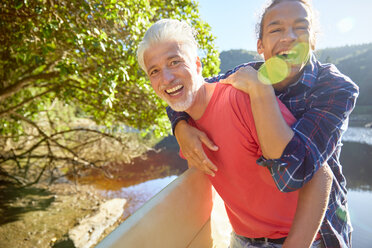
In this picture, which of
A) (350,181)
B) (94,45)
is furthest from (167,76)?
(350,181)

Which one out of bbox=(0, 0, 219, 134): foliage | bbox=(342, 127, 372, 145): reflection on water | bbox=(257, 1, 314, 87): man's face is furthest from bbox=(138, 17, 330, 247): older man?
bbox=(342, 127, 372, 145): reflection on water

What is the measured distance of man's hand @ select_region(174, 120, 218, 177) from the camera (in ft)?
4.77

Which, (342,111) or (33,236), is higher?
(342,111)

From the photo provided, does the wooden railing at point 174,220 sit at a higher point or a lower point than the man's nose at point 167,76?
lower

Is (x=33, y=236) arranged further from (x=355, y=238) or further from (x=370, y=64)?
(x=370, y=64)

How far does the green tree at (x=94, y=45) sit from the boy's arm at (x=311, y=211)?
2.30 metres

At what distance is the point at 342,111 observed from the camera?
3.40 ft

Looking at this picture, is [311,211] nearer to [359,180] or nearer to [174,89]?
[174,89]

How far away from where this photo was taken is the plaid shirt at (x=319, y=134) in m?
0.99

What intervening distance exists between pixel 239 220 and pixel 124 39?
2.98m

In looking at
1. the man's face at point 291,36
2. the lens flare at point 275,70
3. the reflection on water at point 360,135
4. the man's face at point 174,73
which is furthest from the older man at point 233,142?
the reflection on water at point 360,135

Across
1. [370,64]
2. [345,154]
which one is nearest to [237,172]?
[345,154]

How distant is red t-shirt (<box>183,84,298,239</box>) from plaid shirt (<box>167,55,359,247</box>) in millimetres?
169

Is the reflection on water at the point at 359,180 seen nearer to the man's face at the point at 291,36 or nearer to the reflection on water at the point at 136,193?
the man's face at the point at 291,36
